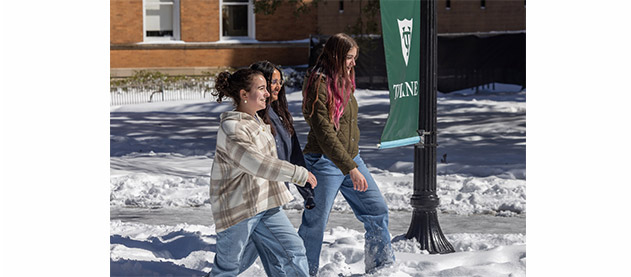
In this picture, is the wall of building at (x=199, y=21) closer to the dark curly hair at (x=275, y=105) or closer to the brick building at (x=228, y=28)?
the brick building at (x=228, y=28)

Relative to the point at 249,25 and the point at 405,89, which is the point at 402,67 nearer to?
the point at 405,89

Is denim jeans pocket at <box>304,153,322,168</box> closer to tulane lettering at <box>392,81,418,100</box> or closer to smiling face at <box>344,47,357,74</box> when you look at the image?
smiling face at <box>344,47,357,74</box>

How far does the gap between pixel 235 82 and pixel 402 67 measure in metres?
2.28

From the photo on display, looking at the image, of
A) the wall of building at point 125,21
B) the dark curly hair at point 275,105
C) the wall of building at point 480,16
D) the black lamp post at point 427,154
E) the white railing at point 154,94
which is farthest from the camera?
the wall of building at point 480,16

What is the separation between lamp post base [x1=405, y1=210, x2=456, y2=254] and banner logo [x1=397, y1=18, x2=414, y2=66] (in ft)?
4.52

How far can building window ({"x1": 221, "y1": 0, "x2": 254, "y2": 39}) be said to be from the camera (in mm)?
30109

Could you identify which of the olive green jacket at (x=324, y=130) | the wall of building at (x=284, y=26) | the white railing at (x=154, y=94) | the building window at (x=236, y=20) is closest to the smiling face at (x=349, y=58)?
the olive green jacket at (x=324, y=130)

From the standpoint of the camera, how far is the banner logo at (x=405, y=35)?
6.67 metres

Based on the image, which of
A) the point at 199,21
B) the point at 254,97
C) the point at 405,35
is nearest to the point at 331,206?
the point at 254,97

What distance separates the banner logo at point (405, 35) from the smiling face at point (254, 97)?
2.21 metres

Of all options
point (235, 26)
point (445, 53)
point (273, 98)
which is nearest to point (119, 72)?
point (235, 26)

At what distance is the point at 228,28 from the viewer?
30219 mm

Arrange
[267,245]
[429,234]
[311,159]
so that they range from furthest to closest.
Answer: [429,234], [311,159], [267,245]

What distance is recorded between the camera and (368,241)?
20.0 feet
